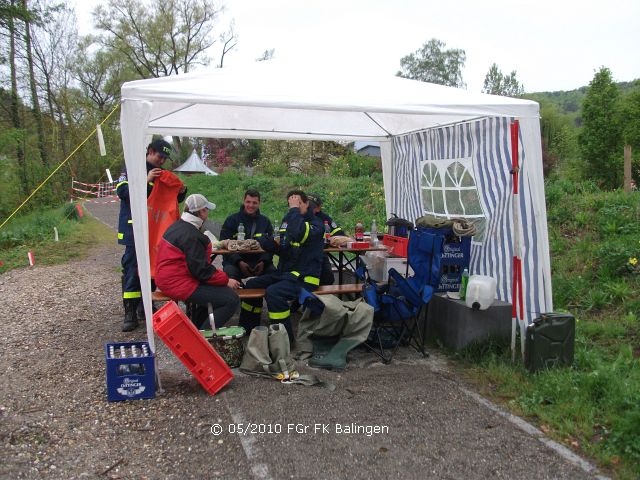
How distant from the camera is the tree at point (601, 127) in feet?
69.2

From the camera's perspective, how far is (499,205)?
5070mm

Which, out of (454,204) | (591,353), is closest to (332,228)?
(454,204)

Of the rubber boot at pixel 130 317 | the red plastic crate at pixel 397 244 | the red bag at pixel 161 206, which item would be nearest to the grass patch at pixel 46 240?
the rubber boot at pixel 130 317

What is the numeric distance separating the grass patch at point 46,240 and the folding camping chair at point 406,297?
7473 mm

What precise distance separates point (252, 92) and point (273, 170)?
1791cm

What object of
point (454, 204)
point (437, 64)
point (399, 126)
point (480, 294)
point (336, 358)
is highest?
point (437, 64)

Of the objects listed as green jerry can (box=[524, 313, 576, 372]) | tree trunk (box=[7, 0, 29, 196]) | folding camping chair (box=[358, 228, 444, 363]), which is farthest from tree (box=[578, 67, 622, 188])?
tree trunk (box=[7, 0, 29, 196])

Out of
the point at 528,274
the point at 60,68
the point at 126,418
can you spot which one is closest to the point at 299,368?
the point at 126,418

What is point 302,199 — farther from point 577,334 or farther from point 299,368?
point 577,334

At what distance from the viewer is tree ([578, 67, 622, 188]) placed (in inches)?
830

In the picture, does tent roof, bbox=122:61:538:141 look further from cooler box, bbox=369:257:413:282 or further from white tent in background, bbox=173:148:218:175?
white tent in background, bbox=173:148:218:175

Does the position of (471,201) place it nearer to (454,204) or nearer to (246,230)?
(454,204)

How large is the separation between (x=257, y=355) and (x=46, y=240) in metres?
9.43

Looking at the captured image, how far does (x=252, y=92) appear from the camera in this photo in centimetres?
402
